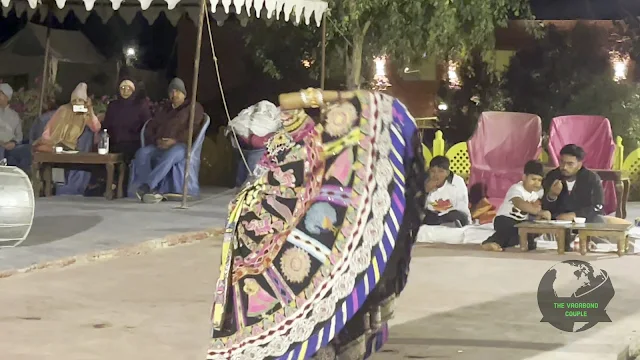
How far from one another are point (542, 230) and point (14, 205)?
13.2ft

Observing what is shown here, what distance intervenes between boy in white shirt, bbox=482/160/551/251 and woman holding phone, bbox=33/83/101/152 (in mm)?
4958

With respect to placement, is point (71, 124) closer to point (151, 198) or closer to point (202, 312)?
point (151, 198)

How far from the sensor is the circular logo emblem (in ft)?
18.1

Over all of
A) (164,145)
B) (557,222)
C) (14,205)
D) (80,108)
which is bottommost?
(557,222)

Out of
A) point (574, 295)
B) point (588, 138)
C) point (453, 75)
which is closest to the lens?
point (574, 295)

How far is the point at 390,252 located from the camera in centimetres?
380

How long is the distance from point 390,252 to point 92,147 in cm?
820

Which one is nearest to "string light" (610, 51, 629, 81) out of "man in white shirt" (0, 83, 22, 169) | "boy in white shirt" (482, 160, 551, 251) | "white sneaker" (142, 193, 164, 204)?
"boy in white shirt" (482, 160, 551, 251)

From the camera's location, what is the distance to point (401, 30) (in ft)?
49.7

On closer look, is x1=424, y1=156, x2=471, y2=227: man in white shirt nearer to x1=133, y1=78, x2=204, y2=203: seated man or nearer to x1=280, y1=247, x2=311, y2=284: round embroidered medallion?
x1=133, y1=78, x2=204, y2=203: seated man

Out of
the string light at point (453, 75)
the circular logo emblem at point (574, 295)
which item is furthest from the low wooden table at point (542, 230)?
the string light at point (453, 75)

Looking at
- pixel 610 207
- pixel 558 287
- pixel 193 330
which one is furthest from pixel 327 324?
pixel 610 207

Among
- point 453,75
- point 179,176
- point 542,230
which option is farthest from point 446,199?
point 453,75

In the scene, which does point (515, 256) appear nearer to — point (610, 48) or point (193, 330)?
point (193, 330)
